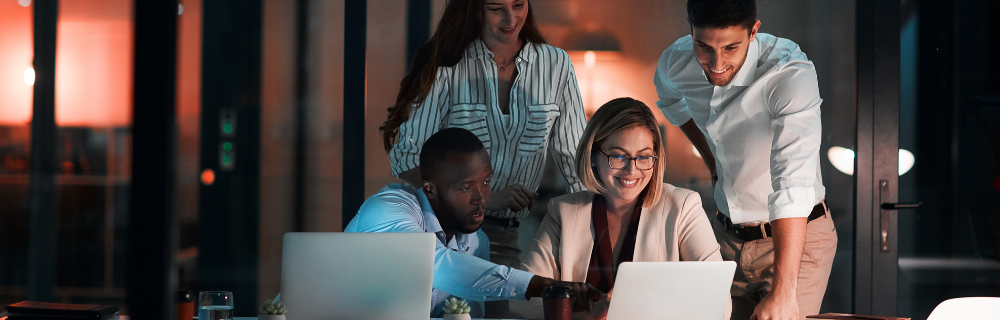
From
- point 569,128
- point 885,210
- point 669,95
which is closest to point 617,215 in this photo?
point 569,128

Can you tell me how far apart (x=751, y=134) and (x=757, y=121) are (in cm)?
7

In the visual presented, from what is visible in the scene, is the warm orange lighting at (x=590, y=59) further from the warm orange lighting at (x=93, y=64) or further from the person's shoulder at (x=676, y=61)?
the warm orange lighting at (x=93, y=64)

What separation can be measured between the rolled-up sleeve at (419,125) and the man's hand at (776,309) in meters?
1.80

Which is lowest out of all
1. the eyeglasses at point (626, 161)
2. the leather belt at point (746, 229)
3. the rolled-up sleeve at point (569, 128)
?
the leather belt at point (746, 229)

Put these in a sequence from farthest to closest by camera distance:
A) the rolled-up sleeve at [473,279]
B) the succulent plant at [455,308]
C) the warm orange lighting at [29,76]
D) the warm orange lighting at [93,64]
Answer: the warm orange lighting at [29,76]
the warm orange lighting at [93,64]
the rolled-up sleeve at [473,279]
the succulent plant at [455,308]

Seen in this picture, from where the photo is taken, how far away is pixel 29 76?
4.13 meters

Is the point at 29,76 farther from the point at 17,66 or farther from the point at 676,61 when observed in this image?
the point at 676,61

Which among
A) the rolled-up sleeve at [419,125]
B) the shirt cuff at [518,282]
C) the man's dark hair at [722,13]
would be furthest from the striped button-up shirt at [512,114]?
the man's dark hair at [722,13]

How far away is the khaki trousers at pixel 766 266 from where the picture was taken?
3.44m

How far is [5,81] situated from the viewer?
416 centimetres

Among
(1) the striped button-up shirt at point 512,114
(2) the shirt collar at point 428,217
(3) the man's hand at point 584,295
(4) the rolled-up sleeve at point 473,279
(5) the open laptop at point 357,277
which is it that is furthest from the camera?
(1) the striped button-up shirt at point 512,114

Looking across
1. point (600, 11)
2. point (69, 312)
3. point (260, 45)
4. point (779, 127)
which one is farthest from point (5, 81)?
point (779, 127)

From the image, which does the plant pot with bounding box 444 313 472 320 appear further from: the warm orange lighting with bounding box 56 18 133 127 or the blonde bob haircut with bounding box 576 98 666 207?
the warm orange lighting with bounding box 56 18 133 127

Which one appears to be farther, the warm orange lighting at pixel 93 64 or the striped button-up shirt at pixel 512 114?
the warm orange lighting at pixel 93 64
